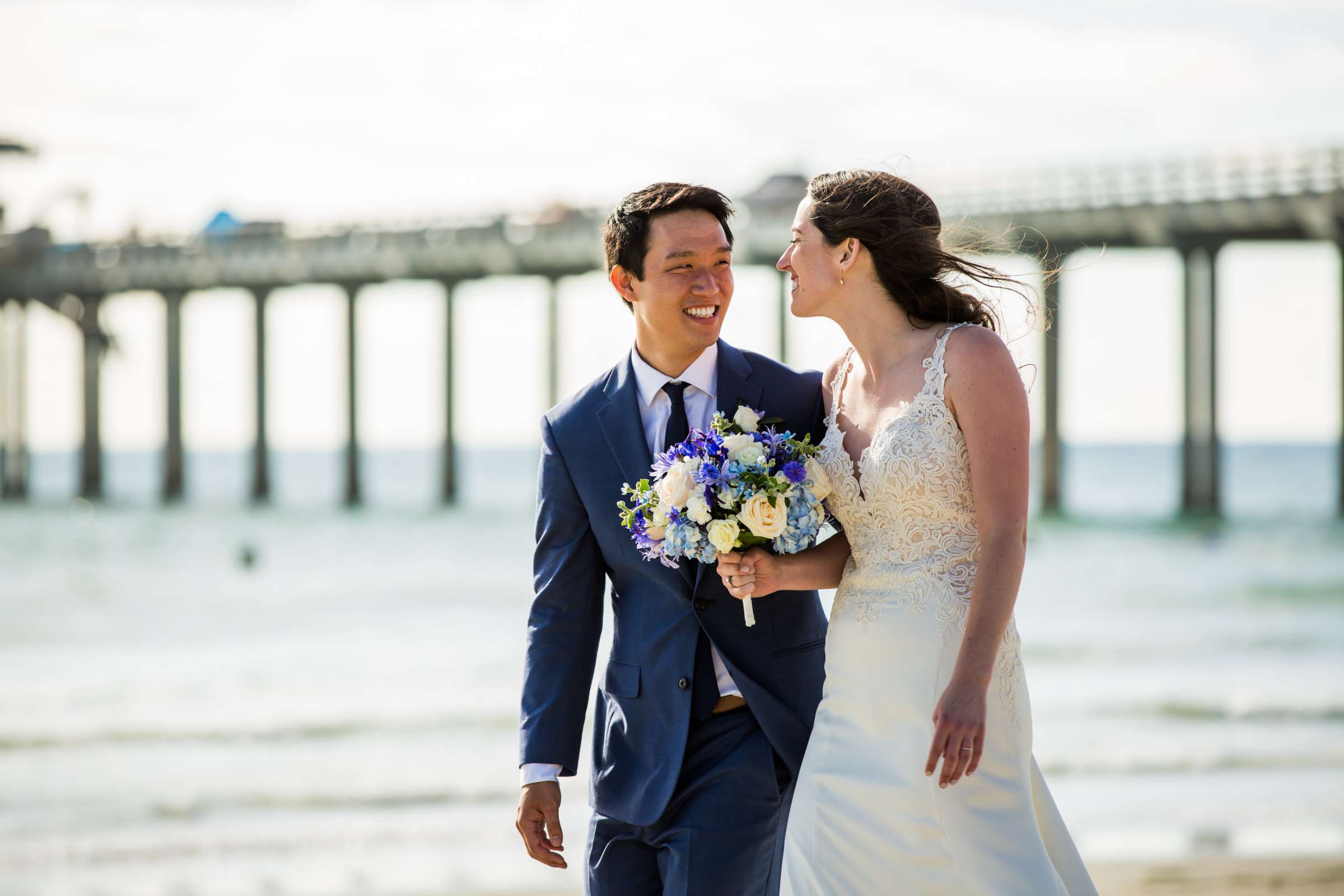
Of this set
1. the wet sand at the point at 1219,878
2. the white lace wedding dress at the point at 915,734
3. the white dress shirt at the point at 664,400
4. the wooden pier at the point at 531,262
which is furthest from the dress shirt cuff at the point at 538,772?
the wooden pier at the point at 531,262

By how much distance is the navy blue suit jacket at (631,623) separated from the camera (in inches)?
118

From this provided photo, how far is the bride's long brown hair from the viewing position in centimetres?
286

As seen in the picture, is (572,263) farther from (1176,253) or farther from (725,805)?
(725,805)

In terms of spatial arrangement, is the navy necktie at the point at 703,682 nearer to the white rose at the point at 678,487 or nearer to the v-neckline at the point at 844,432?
the white rose at the point at 678,487

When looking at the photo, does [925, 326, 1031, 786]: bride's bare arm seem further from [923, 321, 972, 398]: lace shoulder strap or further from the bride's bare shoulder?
the bride's bare shoulder

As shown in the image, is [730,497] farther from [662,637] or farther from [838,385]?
[838,385]

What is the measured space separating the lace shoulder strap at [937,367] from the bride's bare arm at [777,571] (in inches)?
17.4

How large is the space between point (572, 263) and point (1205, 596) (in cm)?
1917

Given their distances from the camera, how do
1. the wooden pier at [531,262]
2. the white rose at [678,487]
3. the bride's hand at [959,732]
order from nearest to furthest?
the bride's hand at [959,732], the white rose at [678,487], the wooden pier at [531,262]

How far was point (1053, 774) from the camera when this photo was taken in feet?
27.6

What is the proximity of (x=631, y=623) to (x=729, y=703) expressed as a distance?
0.94ft

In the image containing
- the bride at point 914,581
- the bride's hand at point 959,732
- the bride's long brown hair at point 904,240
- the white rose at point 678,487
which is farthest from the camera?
the bride's long brown hair at point 904,240

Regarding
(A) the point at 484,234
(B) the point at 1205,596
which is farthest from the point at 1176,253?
(A) the point at 484,234

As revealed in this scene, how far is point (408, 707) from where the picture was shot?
471 inches
